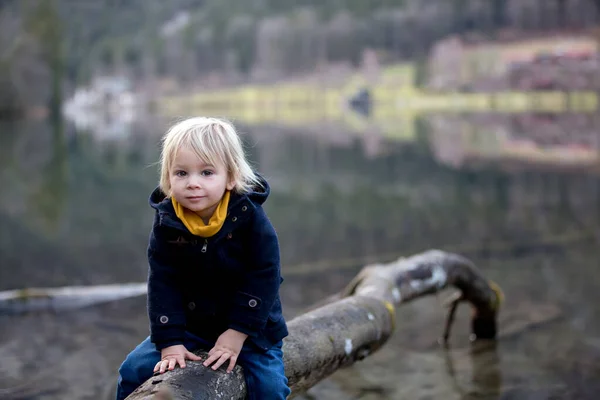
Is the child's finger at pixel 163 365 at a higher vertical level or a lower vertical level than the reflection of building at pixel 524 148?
higher

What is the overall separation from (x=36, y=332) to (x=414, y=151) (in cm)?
1616

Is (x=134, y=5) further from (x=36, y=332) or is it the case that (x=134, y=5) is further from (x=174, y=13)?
(x=36, y=332)

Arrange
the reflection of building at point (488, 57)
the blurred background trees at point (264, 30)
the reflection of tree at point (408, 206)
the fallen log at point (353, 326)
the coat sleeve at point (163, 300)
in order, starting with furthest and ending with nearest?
the blurred background trees at point (264, 30), the reflection of building at point (488, 57), the reflection of tree at point (408, 206), the coat sleeve at point (163, 300), the fallen log at point (353, 326)

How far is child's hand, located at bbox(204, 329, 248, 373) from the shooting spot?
2279mm

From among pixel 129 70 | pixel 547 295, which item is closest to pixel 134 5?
pixel 129 70

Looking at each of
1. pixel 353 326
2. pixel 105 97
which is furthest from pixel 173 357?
pixel 105 97

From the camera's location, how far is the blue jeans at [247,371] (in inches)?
92.0

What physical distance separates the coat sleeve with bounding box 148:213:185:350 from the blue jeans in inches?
3.5

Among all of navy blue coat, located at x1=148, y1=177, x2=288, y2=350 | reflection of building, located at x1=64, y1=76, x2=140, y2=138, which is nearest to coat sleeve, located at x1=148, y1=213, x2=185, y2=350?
navy blue coat, located at x1=148, y1=177, x2=288, y2=350

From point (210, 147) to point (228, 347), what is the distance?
23.7 inches

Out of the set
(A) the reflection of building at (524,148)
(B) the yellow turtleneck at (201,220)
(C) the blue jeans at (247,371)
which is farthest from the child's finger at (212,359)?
(A) the reflection of building at (524,148)

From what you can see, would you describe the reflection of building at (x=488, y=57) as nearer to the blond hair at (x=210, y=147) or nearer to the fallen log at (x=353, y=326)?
the fallen log at (x=353, y=326)

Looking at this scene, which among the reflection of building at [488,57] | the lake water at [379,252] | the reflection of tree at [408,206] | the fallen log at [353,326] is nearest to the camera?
the fallen log at [353,326]

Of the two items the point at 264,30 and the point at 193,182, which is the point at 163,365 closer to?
the point at 193,182
